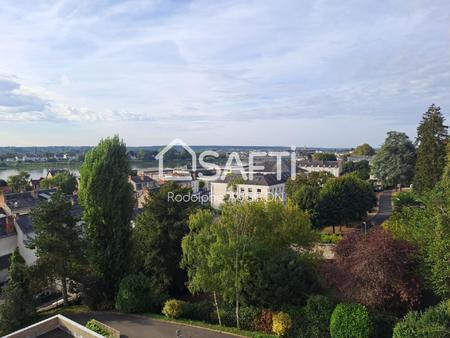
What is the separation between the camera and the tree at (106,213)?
17812 mm

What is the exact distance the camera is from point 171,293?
1955 cm

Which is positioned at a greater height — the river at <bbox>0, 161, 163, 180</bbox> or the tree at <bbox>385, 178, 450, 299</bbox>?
the tree at <bbox>385, 178, 450, 299</bbox>

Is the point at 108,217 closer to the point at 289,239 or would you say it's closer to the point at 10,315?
the point at 10,315

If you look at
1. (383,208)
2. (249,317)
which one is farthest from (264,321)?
(383,208)

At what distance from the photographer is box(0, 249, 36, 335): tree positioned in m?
15.0

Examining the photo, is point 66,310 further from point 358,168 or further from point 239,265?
point 358,168

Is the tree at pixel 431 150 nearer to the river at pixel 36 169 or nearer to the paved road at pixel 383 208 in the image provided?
the paved road at pixel 383 208

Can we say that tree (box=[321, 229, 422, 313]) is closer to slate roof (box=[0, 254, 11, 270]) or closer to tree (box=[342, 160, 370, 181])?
slate roof (box=[0, 254, 11, 270])

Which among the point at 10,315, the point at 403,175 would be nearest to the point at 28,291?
the point at 10,315

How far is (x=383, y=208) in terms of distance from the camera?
138 feet

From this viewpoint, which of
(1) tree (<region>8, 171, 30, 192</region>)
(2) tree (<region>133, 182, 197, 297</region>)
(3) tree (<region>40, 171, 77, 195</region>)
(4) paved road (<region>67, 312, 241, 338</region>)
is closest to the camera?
(4) paved road (<region>67, 312, 241, 338</region>)

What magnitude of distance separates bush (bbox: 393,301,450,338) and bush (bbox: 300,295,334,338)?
8.51ft

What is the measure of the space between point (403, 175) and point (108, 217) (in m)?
40.2

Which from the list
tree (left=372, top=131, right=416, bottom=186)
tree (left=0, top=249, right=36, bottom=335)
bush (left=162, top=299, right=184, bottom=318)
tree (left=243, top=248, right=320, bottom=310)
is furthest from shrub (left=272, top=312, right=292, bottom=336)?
tree (left=372, top=131, right=416, bottom=186)
